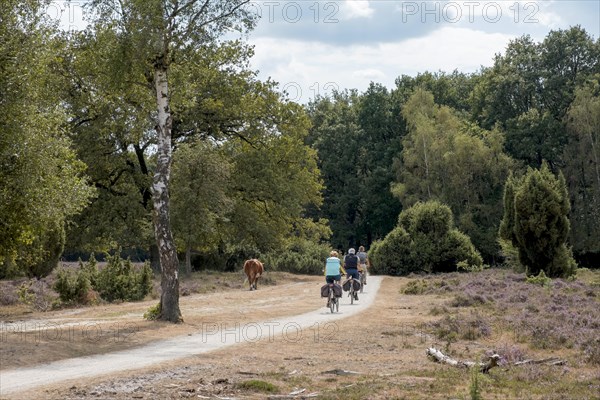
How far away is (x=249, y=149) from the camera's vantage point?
2071 inches

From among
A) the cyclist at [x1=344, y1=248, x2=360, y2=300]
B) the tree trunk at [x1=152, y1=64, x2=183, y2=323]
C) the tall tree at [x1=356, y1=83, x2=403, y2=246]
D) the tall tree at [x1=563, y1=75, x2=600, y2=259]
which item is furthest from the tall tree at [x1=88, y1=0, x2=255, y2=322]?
the tall tree at [x1=356, y1=83, x2=403, y2=246]

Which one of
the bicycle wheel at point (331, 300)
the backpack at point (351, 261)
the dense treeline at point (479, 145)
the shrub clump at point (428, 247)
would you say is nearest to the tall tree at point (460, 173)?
the dense treeline at point (479, 145)

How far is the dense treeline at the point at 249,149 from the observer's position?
21.4 m

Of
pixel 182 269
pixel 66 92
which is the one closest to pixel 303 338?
pixel 66 92

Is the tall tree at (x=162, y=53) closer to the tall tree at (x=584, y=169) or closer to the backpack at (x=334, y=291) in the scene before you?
the backpack at (x=334, y=291)

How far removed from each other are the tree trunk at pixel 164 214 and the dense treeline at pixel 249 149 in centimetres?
127

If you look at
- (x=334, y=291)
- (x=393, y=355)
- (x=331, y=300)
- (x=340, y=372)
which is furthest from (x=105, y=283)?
(x=340, y=372)

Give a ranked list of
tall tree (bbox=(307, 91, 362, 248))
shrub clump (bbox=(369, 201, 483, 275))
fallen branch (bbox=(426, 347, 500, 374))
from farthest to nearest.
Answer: tall tree (bbox=(307, 91, 362, 248)), shrub clump (bbox=(369, 201, 483, 275)), fallen branch (bbox=(426, 347, 500, 374))

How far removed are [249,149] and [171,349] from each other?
37045 millimetres

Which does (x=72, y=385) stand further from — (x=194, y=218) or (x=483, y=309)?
(x=194, y=218)

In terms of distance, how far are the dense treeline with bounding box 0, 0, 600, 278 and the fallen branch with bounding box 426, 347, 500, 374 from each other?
1140 centimetres

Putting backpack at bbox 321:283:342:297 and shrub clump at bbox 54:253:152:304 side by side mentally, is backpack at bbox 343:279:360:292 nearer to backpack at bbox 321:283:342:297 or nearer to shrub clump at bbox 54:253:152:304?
backpack at bbox 321:283:342:297

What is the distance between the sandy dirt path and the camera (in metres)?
12.4

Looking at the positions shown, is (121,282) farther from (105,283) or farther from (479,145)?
(479,145)
